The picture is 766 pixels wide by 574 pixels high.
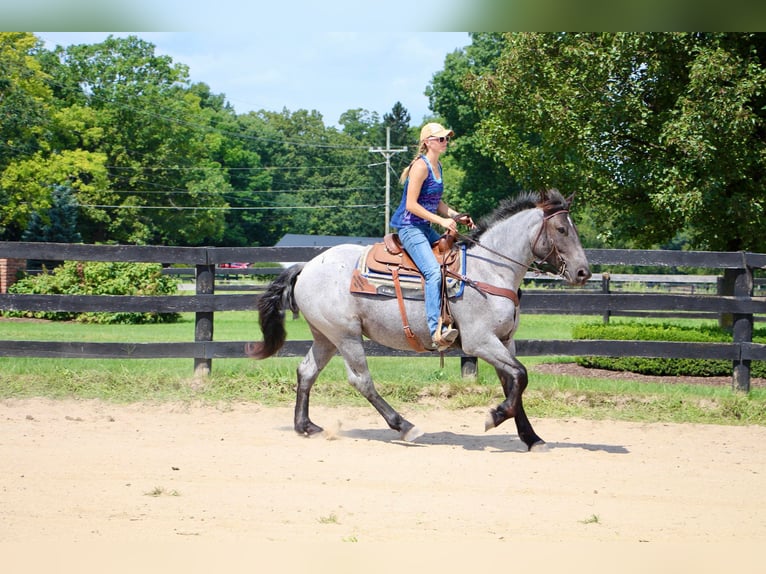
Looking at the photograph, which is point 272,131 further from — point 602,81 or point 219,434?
point 219,434

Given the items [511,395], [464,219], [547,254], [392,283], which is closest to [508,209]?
[464,219]

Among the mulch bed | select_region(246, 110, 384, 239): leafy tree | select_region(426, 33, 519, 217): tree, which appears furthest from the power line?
the mulch bed

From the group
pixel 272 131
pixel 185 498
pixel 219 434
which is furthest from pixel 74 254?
pixel 272 131

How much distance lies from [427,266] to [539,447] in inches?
68.1

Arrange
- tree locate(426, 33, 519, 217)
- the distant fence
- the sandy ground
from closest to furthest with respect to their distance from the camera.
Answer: the sandy ground → the distant fence → tree locate(426, 33, 519, 217)

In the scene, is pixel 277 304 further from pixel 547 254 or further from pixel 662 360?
pixel 662 360

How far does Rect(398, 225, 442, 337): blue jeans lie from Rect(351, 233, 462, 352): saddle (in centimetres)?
7

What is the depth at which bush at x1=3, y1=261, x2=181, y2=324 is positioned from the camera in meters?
19.8

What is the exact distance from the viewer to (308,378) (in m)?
7.57

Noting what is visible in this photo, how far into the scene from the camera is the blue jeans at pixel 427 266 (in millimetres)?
6789

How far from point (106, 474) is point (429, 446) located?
8.63ft

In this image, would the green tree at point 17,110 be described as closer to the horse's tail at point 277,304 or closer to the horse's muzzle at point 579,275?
the horse's tail at point 277,304

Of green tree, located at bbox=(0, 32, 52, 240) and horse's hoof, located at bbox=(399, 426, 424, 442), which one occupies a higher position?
green tree, located at bbox=(0, 32, 52, 240)

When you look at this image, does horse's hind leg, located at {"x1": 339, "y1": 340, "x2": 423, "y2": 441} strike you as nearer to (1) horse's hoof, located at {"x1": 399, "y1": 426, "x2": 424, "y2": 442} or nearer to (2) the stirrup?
(1) horse's hoof, located at {"x1": 399, "y1": 426, "x2": 424, "y2": 442}
